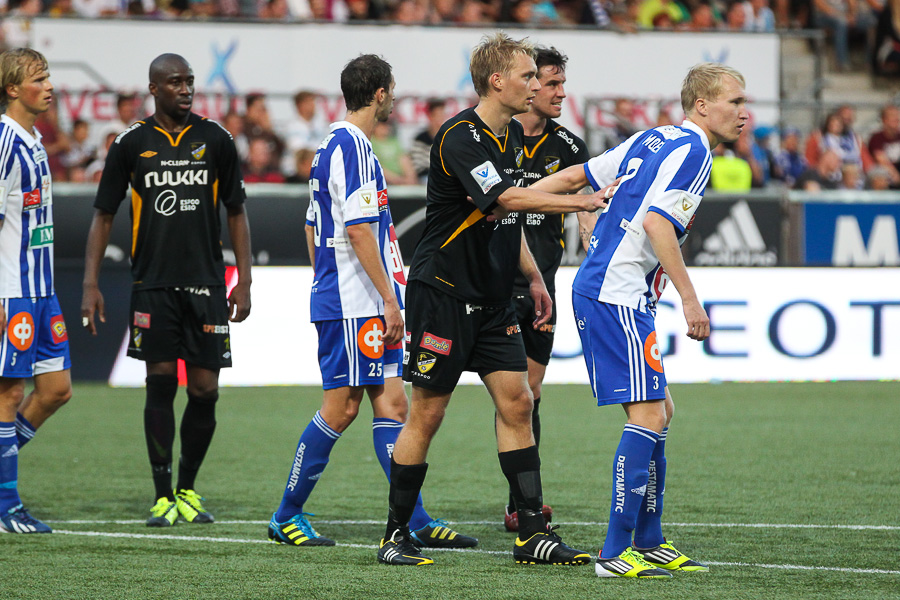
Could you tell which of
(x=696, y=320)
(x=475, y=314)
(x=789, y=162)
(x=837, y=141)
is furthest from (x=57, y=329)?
(x=837, y=141)

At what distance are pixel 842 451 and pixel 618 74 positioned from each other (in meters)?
9.47

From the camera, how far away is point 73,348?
468 inches

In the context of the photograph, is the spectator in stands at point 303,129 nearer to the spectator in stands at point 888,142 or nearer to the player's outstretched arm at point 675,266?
the spectator in stands at point 888,142

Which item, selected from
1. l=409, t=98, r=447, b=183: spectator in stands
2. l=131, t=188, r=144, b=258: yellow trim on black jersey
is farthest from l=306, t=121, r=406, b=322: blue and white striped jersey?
l=409, t=98, r=447, b=183: spectator in stands

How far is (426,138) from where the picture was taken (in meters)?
14.2

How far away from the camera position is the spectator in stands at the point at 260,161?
46.1 feet

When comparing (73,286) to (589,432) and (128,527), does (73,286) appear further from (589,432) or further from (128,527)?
(128,527)

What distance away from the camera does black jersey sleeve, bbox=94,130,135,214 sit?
20.2ft

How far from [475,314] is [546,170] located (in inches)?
59.4

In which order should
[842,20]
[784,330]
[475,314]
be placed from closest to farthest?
[475,314], [784,330], [842,20]

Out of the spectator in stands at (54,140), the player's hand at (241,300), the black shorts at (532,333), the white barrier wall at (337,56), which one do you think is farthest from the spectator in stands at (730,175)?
the player's hand at (241,300)

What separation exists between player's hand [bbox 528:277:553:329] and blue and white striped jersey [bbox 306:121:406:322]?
0.66 m

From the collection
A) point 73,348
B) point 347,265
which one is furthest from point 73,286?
A: point 347,265

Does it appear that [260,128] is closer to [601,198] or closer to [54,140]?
[54,140]
